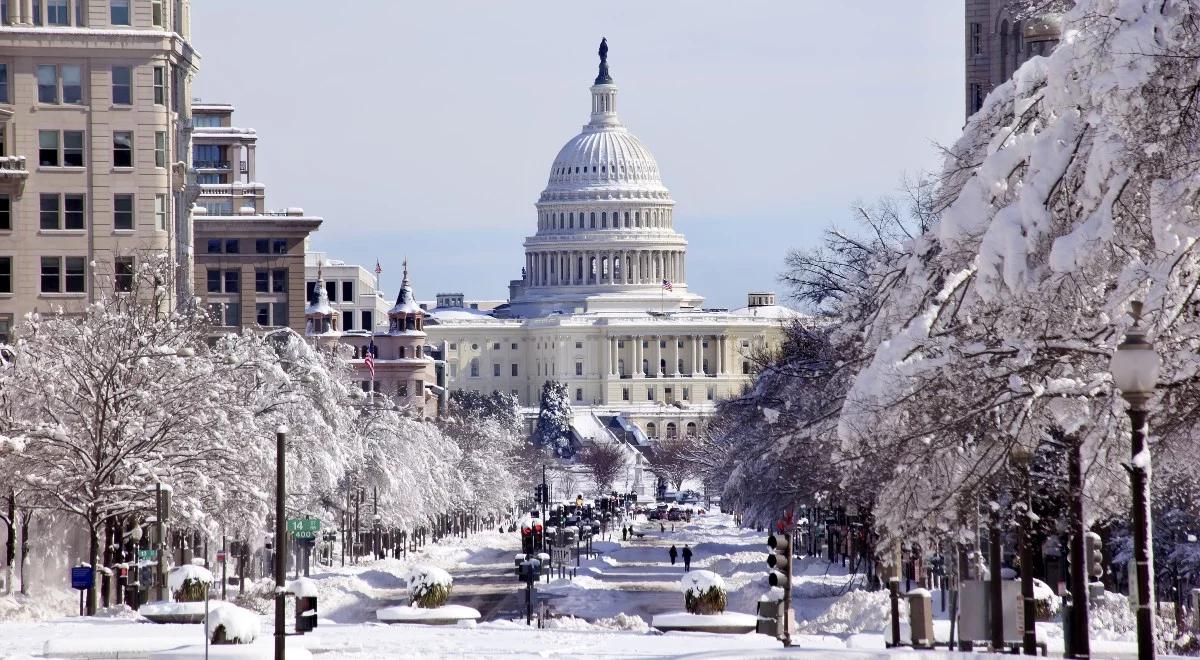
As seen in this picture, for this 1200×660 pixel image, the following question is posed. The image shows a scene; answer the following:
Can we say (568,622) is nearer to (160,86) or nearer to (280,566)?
(280,566)

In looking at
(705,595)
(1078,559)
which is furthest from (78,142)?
(1078,559)

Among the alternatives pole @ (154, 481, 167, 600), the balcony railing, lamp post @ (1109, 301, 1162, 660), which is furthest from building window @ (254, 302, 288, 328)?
lamp post @ (1109, 301, 1162, 660)

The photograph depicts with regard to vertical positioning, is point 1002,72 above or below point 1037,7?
above

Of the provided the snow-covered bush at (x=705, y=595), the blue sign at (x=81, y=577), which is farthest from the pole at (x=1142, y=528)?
the snow-covered bush at (x=705, y=595)

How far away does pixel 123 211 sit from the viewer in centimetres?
7706

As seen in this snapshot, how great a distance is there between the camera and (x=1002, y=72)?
244 ft

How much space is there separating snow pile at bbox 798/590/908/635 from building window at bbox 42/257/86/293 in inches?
1284

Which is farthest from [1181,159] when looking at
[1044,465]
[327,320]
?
[327,320]

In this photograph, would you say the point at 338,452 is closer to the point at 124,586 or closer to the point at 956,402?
the point at 124,586

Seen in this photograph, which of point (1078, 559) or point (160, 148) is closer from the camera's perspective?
point (1078, 559)

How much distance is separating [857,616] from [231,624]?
17530mm

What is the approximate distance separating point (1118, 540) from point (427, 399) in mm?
136541

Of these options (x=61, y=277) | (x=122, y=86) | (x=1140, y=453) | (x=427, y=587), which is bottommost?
(x=427, y=587)

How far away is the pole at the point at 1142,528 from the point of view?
1784 centimetres
